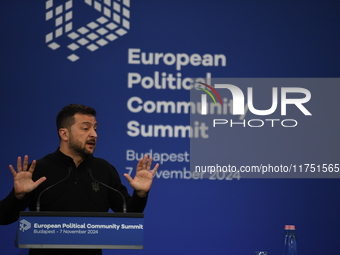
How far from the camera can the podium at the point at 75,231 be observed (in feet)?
7.97

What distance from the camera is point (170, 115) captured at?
475cm

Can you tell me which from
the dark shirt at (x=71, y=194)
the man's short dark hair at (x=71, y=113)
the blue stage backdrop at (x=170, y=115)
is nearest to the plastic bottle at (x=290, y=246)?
the dark shirt at (x=71, y=194)

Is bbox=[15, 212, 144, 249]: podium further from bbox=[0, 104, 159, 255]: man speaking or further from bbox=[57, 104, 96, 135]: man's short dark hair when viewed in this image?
bbox=[57, 104, 96, 135]: man's short dark hair

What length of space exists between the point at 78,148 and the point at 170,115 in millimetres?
1825

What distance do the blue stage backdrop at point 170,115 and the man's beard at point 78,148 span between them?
5.46 feet

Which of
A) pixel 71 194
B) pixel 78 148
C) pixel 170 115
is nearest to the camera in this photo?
pixel 71 194

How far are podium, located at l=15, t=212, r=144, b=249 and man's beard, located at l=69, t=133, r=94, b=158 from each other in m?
0.62

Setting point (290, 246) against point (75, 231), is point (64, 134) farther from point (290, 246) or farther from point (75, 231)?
point (290, 246)

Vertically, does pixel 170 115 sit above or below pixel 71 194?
above

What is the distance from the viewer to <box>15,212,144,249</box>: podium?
243cm

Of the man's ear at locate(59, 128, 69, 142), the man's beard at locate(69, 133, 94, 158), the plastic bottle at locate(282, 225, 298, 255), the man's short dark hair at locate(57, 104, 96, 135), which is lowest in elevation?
the plastic bottle at locate(282, 225, 298, 255)

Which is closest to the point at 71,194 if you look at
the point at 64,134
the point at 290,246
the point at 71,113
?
the point at 64,134

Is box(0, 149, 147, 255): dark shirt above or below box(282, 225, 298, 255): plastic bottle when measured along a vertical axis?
Answer: above

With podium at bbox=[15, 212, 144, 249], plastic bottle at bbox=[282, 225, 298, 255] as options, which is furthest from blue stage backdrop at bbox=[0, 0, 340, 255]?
podium at bbox=[15, 212, 144, 249]
